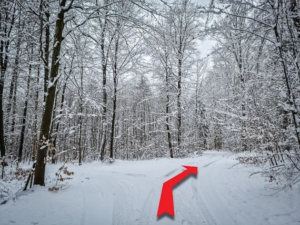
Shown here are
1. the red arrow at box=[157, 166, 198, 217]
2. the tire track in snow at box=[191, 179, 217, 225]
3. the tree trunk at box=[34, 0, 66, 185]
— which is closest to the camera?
the tire track in snow at box=[191, 179, 217, 225]

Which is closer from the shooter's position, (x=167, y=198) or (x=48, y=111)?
(x=167, y=198)

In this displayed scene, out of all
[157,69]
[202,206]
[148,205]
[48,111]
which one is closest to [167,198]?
[148,205]

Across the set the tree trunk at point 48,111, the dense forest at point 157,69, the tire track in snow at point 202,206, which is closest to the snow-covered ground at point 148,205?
the tire track in snow at point 202,206

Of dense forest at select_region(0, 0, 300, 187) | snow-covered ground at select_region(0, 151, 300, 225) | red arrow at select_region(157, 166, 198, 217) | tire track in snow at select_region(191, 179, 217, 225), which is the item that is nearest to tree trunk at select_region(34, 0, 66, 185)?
dense forest at select_region(0, 0, 300, 187)

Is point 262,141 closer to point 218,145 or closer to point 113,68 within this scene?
point 113,68

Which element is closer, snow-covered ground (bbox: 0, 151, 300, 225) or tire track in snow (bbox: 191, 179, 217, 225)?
snow-covered ground (bbox: 0, 151, 300, 225)

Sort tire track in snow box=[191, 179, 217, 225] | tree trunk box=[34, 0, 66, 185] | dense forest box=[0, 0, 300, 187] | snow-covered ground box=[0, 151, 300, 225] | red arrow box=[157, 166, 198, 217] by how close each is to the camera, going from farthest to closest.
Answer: tree trunk box=[34, 0, 66, 185]
dense forest box=[0, 0, 300, 187]
red arrow box=[157, 166, 198, 217]
tire track in snow box=[191, 179, 217, 225]
snow-covered ground box=[0, 151, 300, 225]

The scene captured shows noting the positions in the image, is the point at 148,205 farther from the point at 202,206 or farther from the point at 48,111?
the point at 48,111

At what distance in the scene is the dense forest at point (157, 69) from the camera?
3.41 meters

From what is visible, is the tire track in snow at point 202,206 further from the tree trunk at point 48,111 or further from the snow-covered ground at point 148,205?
the tree trunk at point 48,111

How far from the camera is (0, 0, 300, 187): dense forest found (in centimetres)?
341

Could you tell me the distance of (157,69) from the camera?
12008mm

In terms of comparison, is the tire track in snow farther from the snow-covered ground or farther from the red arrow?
the red arrow

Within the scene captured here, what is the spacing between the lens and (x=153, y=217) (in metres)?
2.89
